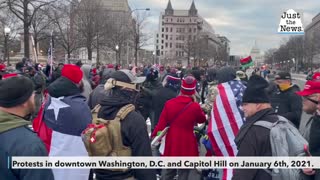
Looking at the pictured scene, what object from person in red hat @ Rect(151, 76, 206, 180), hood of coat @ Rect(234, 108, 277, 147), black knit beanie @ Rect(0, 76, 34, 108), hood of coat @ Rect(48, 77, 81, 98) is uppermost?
black knit beanie @ Rect(0, 76, 34, 108)

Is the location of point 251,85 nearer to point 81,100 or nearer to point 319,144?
point 319,144

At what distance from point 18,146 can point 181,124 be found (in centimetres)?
337

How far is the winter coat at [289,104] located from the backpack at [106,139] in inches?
157

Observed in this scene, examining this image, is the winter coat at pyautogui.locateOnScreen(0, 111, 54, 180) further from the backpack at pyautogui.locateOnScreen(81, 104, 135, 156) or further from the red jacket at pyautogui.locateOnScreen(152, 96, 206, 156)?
the red jacket at pyautogui.locateOnScreen(152, 96, 206, 156)

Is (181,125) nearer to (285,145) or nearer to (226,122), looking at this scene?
(226,122)

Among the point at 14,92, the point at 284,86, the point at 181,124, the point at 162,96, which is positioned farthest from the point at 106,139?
the point at 284,86

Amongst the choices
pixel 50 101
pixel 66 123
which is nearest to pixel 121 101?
pixel 66 123

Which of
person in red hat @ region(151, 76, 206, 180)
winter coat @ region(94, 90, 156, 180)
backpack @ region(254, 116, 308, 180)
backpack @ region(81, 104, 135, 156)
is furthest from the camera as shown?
person in red hat @ region(151, 76, 206, 180)

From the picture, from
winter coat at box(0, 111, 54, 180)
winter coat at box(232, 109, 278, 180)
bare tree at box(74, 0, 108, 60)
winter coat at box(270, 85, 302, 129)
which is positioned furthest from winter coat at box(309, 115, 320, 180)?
bare tree at box(74, 0, 108, 60)

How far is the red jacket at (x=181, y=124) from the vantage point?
19.2 ft

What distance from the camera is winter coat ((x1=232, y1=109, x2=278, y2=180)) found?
3.59 metres

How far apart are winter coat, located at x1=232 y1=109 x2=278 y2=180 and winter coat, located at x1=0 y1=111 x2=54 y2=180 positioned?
70.2 inches

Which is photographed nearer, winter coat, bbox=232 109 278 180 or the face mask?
winter coat, bbox=232 109 278 180

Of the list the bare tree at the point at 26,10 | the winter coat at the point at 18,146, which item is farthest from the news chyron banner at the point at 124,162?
the bare tree at the point at 26,10
